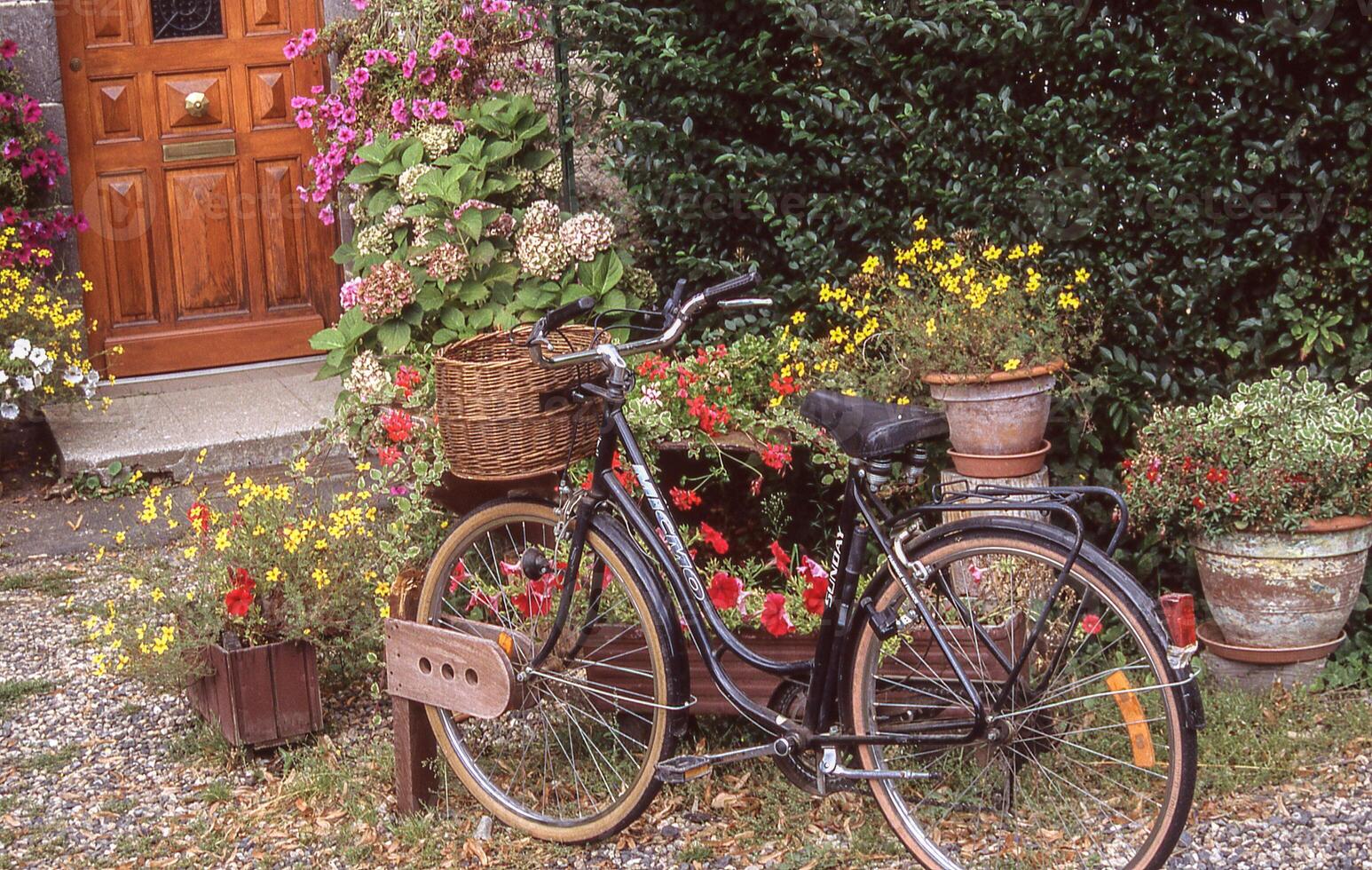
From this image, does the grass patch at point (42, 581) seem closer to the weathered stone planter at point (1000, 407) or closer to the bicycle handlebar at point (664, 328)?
the bicycle handlebar at point (664, 328)

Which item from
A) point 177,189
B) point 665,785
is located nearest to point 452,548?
point 665,785

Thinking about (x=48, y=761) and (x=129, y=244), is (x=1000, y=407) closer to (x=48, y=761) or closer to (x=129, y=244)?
(x=48, y=761)

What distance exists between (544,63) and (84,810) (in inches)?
135

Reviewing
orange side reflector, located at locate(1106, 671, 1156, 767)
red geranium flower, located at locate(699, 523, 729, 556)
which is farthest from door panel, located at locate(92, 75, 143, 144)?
orange side reflector, located at locate(1106, 671, 1156, 767)

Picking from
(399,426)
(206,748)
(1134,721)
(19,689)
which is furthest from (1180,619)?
(19,689)

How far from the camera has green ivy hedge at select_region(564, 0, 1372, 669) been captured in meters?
4.28

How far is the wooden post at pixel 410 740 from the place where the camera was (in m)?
3.68

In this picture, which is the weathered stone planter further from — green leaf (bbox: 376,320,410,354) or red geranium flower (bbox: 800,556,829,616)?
green leaf (bbox: 376,320,410,354)

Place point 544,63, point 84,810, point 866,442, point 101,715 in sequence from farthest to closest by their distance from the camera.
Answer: point 544,63, point 101,715, point 84,810, point 866,442

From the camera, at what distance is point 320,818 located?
12.3 ft

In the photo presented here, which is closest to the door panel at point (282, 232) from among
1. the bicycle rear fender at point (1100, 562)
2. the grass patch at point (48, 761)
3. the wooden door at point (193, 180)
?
the wooden door at point (193, 180)

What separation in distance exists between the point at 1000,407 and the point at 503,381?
1604 mm

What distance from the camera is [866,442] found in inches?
118

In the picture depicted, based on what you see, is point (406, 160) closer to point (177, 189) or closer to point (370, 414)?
point (370, 414)
